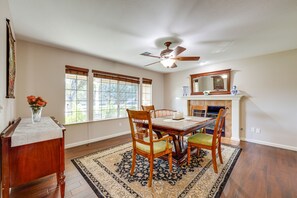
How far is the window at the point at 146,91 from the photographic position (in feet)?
17.0

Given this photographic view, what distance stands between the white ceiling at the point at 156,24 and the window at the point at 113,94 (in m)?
1.06

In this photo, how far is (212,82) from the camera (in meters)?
4.44

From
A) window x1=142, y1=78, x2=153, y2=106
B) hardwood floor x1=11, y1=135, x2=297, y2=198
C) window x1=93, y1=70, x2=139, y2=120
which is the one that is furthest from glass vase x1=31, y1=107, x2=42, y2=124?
window x1=142, y1=78, x2=153, y2=106

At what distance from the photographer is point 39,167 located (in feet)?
4.83

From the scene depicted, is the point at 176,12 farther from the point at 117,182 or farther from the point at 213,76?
the point at 213,76

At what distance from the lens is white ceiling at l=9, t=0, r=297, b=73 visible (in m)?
1.66

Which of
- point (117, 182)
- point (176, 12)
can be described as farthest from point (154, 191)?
point (176, 12)

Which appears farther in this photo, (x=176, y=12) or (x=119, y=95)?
(x=119, y=95)

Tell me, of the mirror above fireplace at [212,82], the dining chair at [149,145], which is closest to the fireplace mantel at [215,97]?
the mirror above fireplace at [212,82]

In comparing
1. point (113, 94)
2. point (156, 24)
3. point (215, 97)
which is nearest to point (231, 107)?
point (215, 97)

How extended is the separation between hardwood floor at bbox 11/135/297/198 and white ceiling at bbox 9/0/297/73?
2.37m

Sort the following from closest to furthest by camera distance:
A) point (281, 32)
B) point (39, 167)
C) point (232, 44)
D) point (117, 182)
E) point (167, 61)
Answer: point (39, 167), point (117, 182), point (281, 32), point (167, 61), point (232, 44)

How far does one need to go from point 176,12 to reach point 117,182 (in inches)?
99.1

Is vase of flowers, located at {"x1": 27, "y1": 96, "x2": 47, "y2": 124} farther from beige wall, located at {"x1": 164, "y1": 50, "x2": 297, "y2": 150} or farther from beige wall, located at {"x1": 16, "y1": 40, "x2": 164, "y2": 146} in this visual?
beige wall, located at {"x1": 164, "y1": 50, "x2": 297, "y2": 150}
